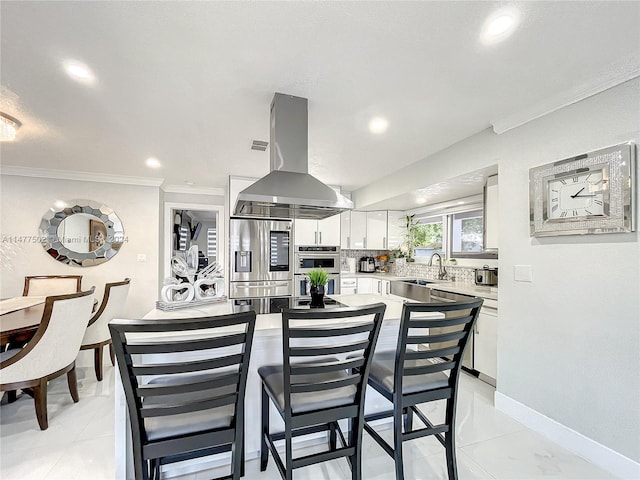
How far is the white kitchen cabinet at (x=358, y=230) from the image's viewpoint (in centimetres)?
519

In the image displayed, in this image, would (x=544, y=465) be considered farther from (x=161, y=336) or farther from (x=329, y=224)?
(x=329, y=224)

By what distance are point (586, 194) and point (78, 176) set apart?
532cm

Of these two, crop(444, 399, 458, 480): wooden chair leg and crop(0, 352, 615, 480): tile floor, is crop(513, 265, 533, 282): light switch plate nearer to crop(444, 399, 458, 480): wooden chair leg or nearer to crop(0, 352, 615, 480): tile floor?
crop(0, 352, 615, 480): tile floor

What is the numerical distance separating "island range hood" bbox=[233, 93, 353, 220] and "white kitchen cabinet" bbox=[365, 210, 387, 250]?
9.98ft

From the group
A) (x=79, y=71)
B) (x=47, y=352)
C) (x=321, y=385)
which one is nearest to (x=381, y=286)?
(x=321, y=385)

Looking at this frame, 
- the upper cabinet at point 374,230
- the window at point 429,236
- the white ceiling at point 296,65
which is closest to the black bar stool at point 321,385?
the white ceiling at point 296,65

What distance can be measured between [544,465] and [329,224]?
3699 mm

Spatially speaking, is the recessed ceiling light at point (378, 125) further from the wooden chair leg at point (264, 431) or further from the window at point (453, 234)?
the wooden chair leg at point (264, 431)

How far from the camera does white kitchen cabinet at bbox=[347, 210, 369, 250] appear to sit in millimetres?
5188

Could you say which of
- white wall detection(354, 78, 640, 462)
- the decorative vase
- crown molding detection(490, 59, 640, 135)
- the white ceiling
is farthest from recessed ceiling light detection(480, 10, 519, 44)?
the decorative vase

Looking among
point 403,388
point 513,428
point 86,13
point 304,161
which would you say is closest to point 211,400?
point 403,388

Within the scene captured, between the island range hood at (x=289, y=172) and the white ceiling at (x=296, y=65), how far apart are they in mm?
125

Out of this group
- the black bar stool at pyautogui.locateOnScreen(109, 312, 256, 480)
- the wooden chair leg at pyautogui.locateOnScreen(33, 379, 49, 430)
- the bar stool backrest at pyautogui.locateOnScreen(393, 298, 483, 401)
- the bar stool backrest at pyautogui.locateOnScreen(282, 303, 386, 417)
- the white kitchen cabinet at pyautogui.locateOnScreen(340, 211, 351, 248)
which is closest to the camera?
the black bar stool at pyautogui.locateOnScreen(109, 312, 256, 480)

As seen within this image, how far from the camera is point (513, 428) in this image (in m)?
2.24
